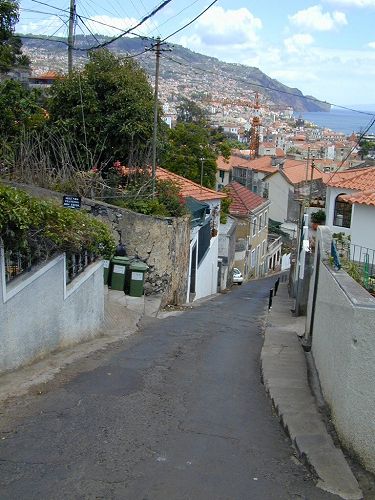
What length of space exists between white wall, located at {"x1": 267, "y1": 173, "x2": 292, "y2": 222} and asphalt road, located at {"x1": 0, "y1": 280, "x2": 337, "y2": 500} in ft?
187

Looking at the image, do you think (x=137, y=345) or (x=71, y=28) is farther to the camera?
(x=71, y=28)

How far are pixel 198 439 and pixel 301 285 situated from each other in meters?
10.1

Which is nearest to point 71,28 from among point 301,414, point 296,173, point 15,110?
point 15,110

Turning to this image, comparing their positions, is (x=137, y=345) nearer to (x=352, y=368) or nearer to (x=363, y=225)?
(x=352, y=368)

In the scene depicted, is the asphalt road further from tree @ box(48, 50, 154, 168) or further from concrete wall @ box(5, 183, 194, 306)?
tree @ box(48, 50, 154, 168)

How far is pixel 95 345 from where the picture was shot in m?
10.6

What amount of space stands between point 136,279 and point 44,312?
723 cm

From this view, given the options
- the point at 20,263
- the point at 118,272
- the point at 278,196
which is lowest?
the point at 118,272

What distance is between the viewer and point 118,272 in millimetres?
15766

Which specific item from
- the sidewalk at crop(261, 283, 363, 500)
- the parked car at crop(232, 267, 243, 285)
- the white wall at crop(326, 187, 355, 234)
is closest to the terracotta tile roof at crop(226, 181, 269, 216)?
the parked car at crop(232, 267, 243, 285)

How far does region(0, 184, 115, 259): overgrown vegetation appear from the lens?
7.21 m

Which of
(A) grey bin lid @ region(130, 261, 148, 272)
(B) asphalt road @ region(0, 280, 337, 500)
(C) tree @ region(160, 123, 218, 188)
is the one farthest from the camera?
(C) tree @ region(160, 123, 218, 188)

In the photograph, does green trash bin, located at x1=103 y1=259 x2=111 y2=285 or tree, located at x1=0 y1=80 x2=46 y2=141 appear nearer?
green trash bin, located at x1=103 y1=259 x2=111 y2=285

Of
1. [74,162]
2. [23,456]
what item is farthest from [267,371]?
[74,162]
